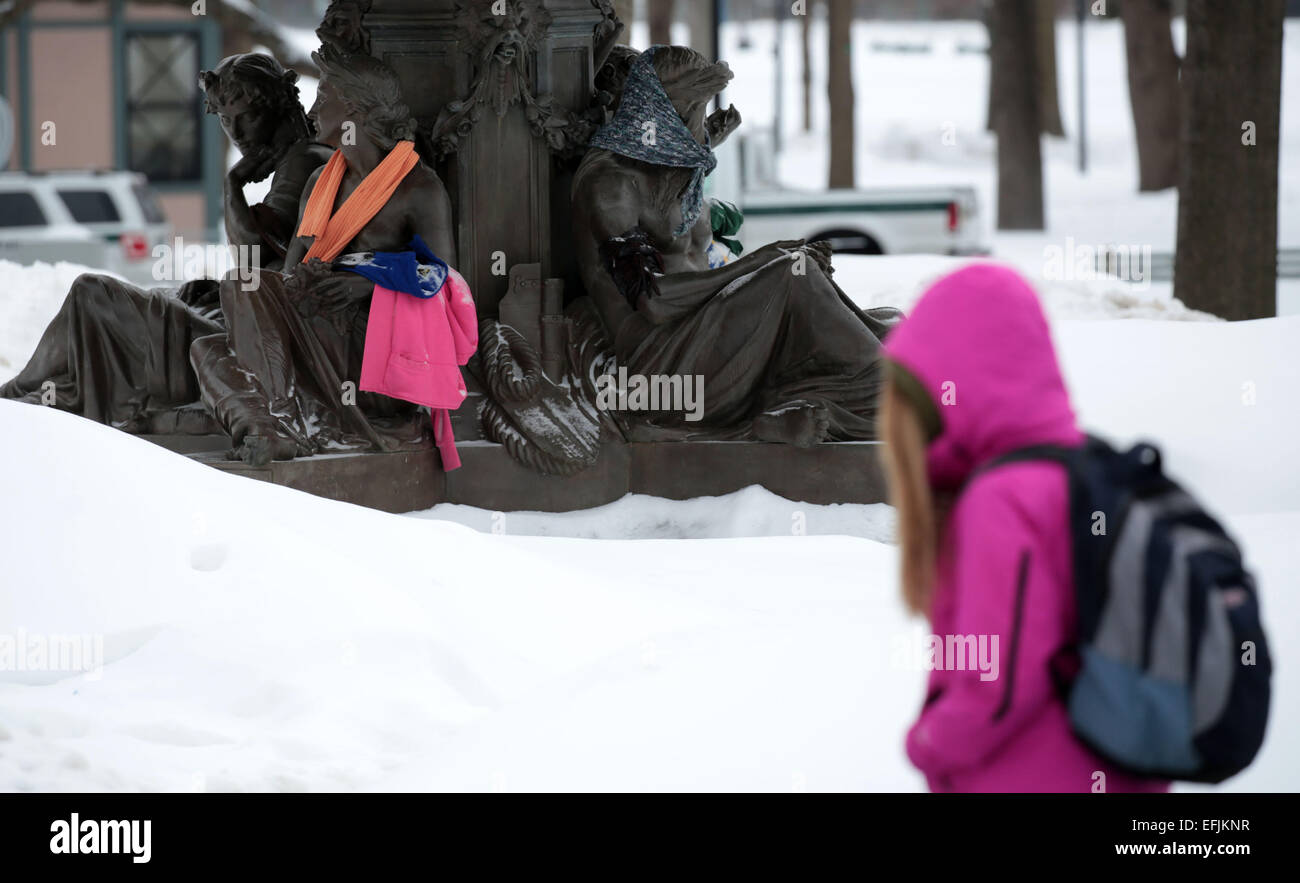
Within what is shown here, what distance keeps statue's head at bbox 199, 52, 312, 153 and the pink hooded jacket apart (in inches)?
263

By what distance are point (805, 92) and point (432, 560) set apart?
39974mm

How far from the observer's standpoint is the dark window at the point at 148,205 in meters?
23.5

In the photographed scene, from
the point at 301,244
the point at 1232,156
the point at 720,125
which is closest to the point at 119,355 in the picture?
the point at 301,244

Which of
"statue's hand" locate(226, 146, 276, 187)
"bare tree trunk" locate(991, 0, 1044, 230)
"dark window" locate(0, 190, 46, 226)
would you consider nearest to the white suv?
"dark window" locate(0, 190, 46, 226)

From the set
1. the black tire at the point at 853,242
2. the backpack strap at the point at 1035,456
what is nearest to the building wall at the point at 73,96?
the black tire at the point at 853,242

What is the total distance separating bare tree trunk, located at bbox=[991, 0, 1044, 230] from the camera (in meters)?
27.9

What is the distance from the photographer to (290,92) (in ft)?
30.0

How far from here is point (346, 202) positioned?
8383 mm

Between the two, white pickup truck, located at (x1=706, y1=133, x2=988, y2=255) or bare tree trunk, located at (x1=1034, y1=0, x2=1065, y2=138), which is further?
bare tree trunk, located at (x1=1034, y1=0, x2=1065, y2=138)

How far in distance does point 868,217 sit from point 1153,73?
9016mm

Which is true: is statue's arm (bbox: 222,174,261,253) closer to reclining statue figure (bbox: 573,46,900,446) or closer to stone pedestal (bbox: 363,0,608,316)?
stone pedestal (bbox: 363,0,608,316)

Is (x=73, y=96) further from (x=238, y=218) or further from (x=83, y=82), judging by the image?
(x=238, y=218)

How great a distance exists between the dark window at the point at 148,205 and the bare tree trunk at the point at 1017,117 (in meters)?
12.9

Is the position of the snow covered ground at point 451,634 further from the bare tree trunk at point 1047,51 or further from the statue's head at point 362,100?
the bare tree trunk at point 1047,51
